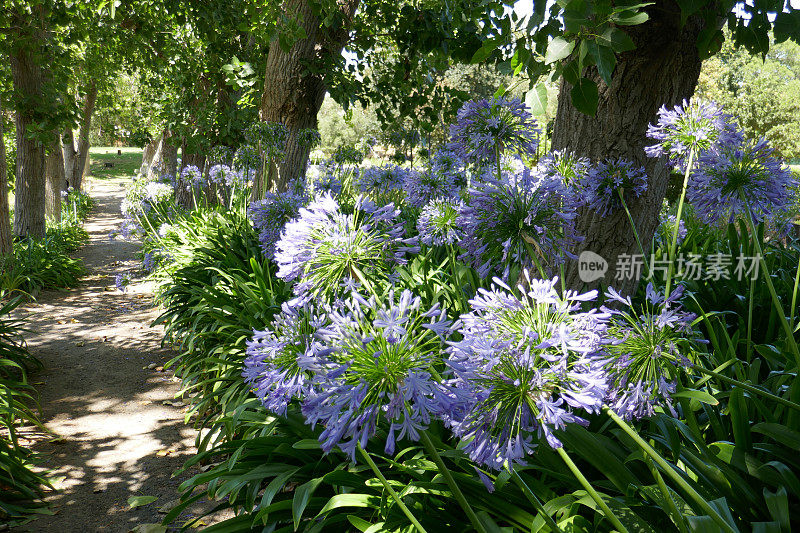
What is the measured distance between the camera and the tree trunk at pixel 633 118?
2.50 m

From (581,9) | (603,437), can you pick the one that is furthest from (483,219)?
(603,437)

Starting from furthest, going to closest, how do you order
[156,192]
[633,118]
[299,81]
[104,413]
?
[156,192] < [299,81] < [104,413] < [633,118]

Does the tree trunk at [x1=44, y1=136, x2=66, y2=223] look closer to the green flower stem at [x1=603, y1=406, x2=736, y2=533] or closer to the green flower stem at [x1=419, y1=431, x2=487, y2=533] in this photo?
the green flower stem at [x1=419, y1=431, x2=487, y2=533]

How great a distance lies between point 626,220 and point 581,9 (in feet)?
5.49

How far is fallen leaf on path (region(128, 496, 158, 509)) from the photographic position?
2918 mm

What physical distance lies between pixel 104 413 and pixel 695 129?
444cm

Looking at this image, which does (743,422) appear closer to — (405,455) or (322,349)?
(405,455)

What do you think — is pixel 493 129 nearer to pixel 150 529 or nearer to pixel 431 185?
pixel 431 185

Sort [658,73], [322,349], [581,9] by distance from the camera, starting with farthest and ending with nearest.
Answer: [658,73], [581,9], [322,349]

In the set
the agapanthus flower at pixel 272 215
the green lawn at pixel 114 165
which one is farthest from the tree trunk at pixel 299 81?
the green lawn at pixel 114 165

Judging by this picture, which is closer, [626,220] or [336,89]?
[626,220]

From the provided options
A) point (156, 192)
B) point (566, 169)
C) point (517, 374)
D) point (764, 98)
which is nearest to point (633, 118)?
point (566, 169)

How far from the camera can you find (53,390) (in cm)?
459

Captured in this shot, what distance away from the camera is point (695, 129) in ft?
6.39
